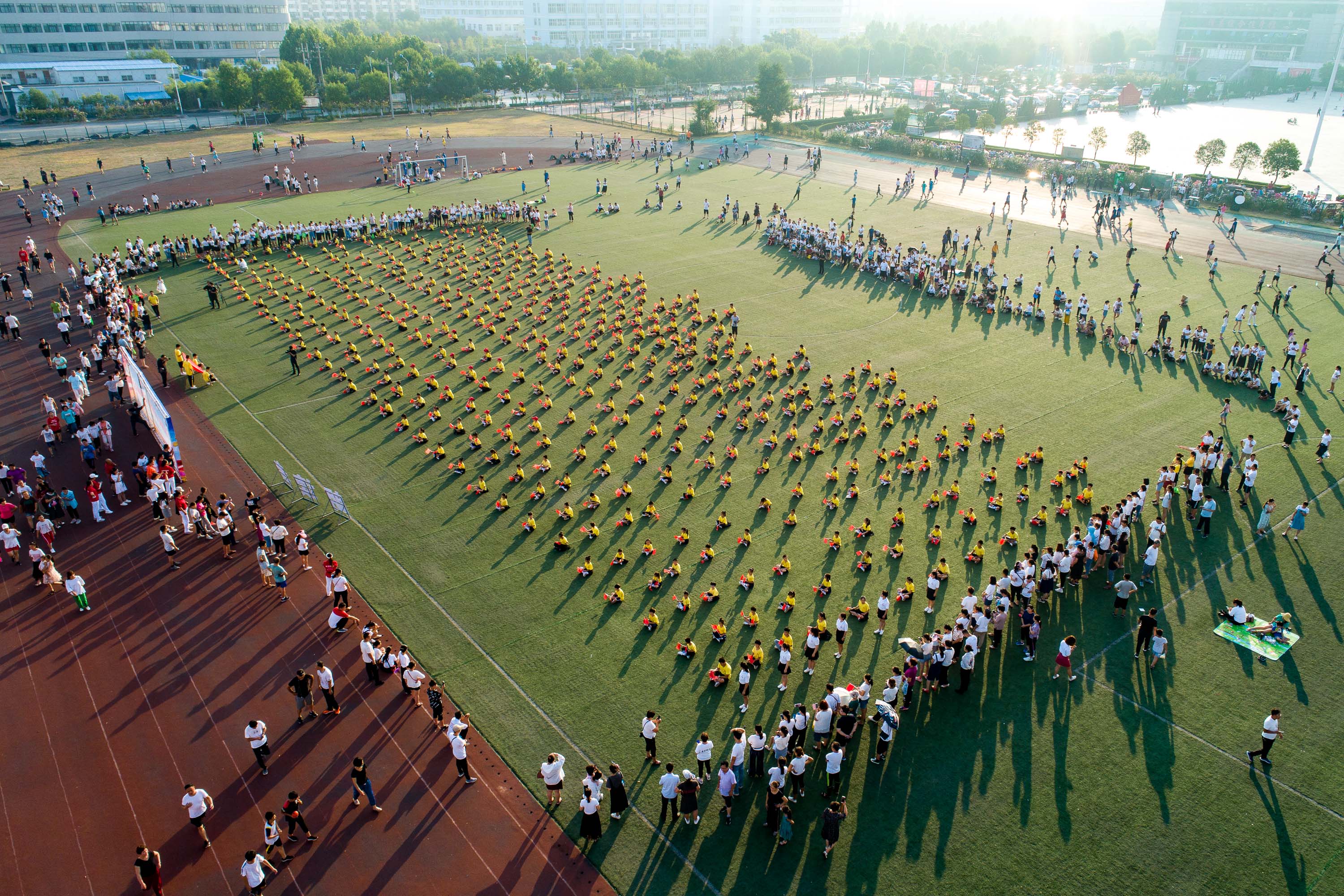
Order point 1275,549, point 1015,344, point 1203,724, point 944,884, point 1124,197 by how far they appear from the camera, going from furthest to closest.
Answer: point 1124,197 → point 1015,344 → point 1275,549 → point 1203,724 → point 944,884

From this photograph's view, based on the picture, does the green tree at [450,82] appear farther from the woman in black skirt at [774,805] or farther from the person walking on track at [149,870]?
the woman in black skirt at [774,805]

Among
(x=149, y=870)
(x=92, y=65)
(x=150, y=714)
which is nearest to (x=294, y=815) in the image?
(x=149, y=870)

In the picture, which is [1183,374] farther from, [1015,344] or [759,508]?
[759,508]

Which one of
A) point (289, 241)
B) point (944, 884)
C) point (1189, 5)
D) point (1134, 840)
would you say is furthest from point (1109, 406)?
point (1189, 5)

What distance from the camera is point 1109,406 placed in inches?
1339

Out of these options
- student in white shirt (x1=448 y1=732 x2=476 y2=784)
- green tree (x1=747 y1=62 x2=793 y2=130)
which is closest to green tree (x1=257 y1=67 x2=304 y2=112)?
green tree (x1=747 y1=62 x2=793 y2=130)

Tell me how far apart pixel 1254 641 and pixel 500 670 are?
1992 centimetres

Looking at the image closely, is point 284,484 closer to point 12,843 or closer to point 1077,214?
point 12,843

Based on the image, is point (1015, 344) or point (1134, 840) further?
point (1015, 344)

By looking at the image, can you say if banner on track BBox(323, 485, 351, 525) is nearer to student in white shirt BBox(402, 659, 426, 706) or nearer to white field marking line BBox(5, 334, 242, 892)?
white field marking line BBox(5, 334, 242, 892)

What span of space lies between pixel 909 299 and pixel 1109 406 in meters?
15.4

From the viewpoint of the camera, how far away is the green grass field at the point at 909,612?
16.2 meters

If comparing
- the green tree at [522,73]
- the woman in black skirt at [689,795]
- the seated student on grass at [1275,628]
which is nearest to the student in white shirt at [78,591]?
the woman in black skirt at [689,795]

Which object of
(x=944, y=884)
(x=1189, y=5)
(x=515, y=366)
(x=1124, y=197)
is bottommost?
(x=944, y=884)
